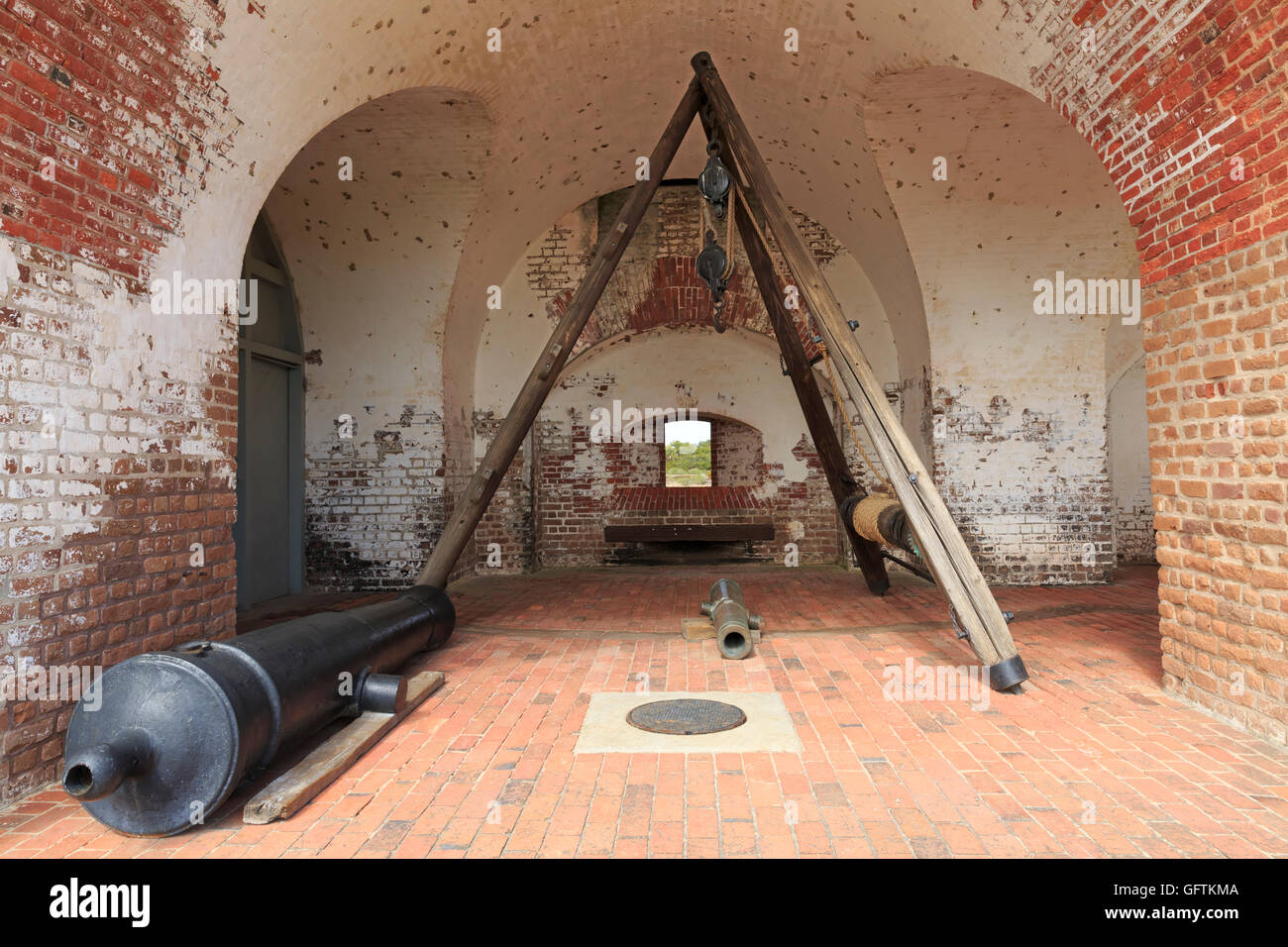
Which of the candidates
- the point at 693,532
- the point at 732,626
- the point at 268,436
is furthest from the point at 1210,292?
the point at 268,436

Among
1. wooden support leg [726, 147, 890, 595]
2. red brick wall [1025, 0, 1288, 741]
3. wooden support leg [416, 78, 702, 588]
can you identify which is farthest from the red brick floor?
wooden support leg [726, 147, 890, 595]

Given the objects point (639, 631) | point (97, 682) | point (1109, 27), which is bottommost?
point (639, 631)

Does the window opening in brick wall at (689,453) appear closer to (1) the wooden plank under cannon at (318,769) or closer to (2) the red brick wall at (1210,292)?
(2) the red brick wall at (1210,292)

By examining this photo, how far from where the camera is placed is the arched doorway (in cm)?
658

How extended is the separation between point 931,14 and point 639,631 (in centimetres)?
442

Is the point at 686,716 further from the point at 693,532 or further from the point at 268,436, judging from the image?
the point at 693,532

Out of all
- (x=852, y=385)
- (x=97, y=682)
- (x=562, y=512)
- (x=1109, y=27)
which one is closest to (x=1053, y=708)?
(x=852, y=385)

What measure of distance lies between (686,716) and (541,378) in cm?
288

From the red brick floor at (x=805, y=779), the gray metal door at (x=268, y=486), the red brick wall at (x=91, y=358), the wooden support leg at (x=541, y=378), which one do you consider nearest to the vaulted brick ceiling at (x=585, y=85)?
the red brick wall at (x=91, y=358)

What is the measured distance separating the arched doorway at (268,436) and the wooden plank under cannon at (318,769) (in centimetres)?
373

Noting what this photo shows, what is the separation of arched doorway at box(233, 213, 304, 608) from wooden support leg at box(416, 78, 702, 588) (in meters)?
2.27

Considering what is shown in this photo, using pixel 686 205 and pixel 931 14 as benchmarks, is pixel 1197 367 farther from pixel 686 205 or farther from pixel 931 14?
pixel 686 205

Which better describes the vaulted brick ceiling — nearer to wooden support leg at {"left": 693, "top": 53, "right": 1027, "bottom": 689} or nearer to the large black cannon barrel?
wooden support leg at {"left": 693, "top": 53, "right": 1027, "bottom": 689}

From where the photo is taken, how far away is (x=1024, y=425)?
730cm
